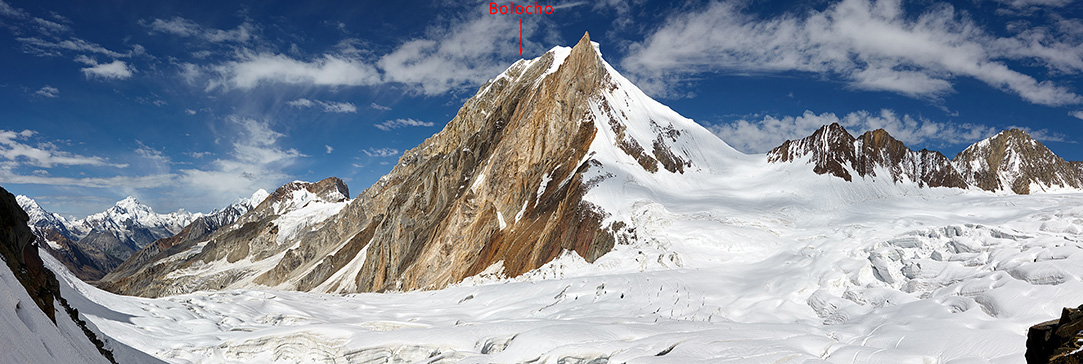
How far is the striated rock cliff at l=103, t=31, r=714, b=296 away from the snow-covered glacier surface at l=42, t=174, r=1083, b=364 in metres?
11.4

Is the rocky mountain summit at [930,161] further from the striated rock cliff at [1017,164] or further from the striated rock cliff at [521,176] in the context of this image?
the striated rock cliff at [521,176]

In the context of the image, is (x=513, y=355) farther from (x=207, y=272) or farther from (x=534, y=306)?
(x=207, y=272)

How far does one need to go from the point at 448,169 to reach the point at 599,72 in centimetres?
2626

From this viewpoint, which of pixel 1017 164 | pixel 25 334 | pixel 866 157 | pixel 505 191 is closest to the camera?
pixel 25 334

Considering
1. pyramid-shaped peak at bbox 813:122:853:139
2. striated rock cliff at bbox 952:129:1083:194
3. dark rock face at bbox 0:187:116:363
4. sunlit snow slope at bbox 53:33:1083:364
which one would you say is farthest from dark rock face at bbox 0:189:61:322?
striated rock cliff at bbox 952:129:1083:194

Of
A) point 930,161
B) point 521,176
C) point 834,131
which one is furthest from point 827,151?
point 521,176

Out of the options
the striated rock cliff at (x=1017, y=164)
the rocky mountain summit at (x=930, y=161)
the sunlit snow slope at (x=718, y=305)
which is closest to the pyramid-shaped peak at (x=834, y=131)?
the rocky mountain summit at (x=930, y=161)

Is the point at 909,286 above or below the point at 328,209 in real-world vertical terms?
below

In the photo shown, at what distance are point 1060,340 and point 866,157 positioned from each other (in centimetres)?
5915

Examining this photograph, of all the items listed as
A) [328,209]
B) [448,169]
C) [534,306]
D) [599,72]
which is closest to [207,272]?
[328,209]

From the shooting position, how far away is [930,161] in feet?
214

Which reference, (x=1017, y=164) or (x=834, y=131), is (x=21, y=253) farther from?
(x=1017, y=164)

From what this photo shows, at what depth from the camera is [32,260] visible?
12367 mm

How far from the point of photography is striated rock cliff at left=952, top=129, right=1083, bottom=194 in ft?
278
